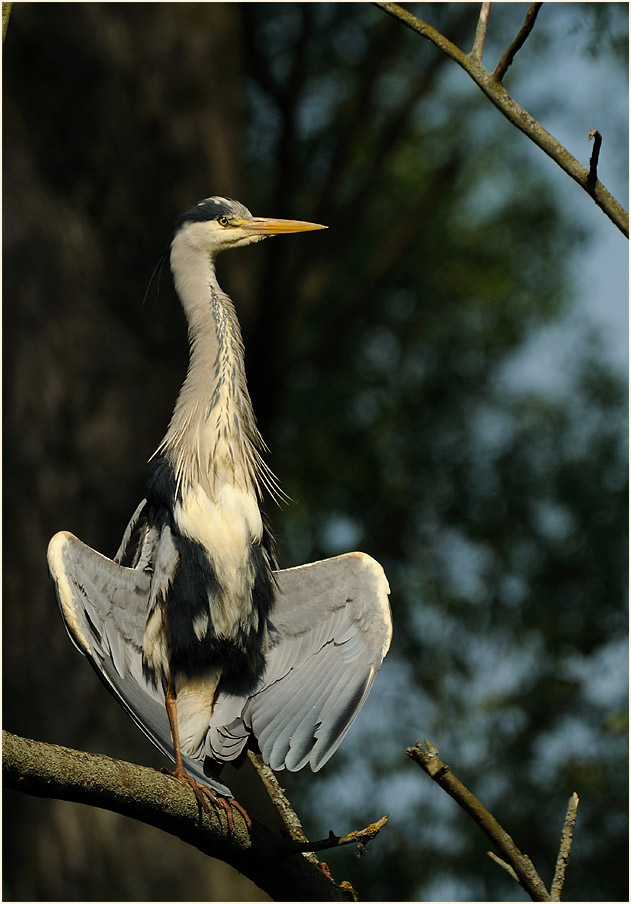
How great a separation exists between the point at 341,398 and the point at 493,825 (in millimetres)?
5358

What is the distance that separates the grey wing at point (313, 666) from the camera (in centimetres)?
182

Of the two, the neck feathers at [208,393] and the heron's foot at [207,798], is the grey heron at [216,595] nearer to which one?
the neck feathers at [208,393]

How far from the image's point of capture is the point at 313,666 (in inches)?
76.1

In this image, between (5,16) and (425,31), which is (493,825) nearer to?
(425,31)

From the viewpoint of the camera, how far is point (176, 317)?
179 inches

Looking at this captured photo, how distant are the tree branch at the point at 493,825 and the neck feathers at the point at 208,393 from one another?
0.73 m

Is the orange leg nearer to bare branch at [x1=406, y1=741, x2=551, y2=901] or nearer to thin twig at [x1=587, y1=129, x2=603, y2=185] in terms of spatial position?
bare branch at [x1=406, y1=741, x2=551, y2=901]

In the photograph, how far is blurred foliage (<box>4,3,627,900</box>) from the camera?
4.21 metres

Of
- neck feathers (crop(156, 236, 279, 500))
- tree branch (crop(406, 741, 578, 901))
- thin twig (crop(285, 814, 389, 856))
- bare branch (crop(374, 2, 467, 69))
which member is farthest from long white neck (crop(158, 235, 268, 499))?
tree branch (crop(406, 741, 578, 901))

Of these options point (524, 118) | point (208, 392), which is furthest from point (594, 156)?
point (208, 392)

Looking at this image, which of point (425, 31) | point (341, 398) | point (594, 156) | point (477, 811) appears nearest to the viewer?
point (477, 811)

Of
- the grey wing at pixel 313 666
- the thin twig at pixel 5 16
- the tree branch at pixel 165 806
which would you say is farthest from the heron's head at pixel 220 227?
the tree branch at pixel 165 806

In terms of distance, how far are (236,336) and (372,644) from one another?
1.94ft

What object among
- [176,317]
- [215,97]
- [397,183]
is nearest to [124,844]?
[176,317]
